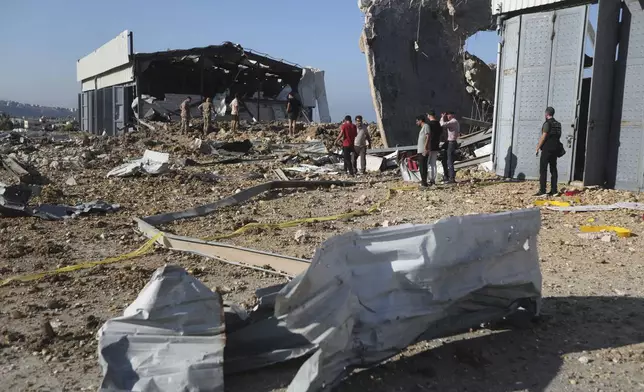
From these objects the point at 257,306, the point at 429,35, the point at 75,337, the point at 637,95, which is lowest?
the point at 75,337

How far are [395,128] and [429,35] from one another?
3125 mm

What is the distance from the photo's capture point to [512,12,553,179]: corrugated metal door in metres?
11.8

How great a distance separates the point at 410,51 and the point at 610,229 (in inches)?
451

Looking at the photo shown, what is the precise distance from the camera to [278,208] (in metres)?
9.75

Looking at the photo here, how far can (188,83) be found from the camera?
31.7 meters

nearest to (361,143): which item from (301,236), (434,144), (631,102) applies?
(434,144)

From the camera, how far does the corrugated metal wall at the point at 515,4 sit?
11.6 m

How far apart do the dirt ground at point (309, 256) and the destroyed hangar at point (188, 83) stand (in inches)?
657

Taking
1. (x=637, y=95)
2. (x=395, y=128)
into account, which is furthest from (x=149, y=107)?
(x=637, y=95)

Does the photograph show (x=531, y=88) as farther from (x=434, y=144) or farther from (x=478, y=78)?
(x=478, y=78)

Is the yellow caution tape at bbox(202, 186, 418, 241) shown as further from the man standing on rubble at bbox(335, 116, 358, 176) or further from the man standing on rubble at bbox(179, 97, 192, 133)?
the man standing on rubble at bbox(179, 97, 192, 133)

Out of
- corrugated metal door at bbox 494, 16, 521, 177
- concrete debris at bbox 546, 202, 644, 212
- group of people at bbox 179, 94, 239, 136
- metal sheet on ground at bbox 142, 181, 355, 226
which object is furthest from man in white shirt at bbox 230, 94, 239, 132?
concrete debris at bbox 546, 202, 644, 212

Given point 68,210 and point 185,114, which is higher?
point 185,114

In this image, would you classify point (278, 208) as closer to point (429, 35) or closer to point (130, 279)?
point (130, 279)
